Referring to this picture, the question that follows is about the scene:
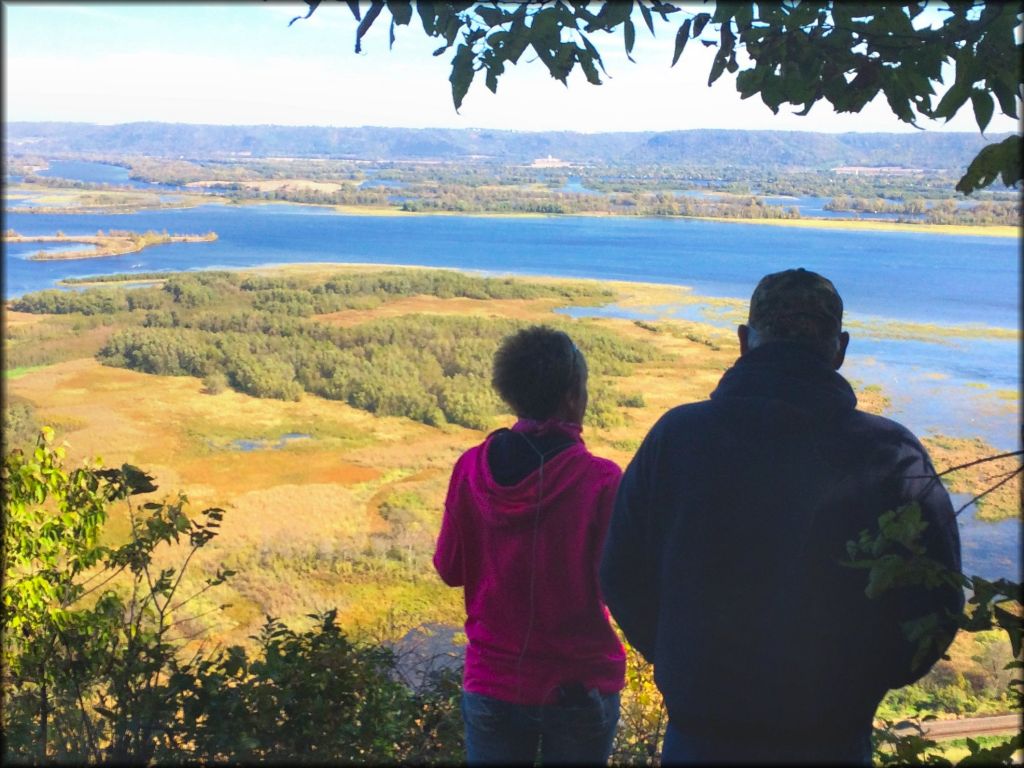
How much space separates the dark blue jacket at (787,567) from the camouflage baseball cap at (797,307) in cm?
12

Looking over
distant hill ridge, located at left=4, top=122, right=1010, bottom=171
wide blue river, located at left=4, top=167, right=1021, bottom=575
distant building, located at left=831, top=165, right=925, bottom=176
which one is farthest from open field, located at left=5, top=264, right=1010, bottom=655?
distant hill ridge, located at left=4, top=122, right=1010, bottom=171

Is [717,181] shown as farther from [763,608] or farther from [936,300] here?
[763,608]

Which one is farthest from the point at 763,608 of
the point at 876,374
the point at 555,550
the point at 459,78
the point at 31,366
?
the point at 31,366

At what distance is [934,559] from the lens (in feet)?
4.43

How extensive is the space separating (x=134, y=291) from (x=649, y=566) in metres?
38.3

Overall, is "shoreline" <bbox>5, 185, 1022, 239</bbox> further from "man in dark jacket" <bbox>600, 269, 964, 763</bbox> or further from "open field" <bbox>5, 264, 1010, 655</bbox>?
"open field" <bbox>5, 264, 1010, 655</bbox>

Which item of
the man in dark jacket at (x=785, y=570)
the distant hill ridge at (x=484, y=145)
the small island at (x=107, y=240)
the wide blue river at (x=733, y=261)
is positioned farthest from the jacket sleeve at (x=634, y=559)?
the distant hill ridge at (x=484, y=145)

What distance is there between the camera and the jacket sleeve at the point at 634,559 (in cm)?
148

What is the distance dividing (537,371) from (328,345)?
30967 millimetres

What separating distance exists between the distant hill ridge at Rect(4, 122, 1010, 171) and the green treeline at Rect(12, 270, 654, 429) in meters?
33.9

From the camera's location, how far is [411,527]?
1720 centimetres

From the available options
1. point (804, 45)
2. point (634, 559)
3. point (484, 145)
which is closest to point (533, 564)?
point (634, 559)

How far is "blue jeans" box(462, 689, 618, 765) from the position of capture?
1.71 metres

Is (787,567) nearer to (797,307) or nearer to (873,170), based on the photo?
(797,307)
